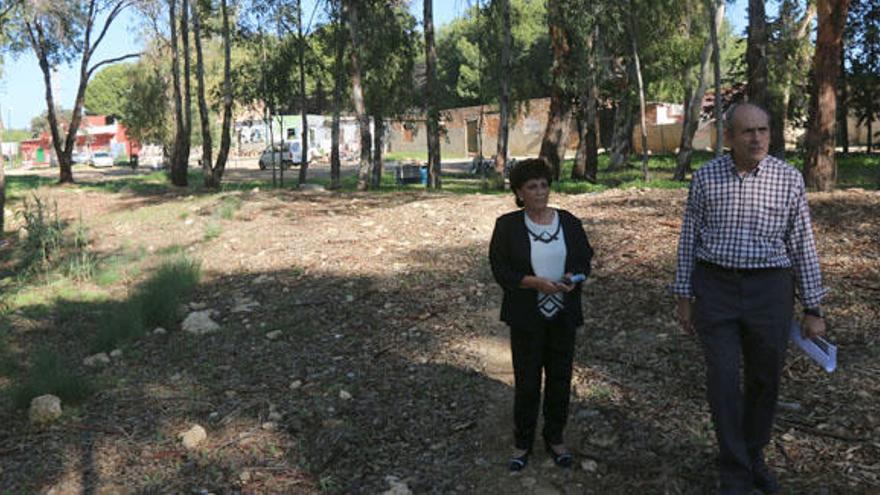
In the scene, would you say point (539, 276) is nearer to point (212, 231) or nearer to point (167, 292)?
point (167, 292)

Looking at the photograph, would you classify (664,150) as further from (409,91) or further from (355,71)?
(355,71)

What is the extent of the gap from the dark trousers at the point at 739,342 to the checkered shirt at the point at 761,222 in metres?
0.07

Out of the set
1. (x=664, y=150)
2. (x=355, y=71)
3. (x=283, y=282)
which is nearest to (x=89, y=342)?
(x=283, y=282)

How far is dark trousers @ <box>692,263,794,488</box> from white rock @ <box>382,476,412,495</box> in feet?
5.12

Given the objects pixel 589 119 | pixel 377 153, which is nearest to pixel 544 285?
pixel 589 119

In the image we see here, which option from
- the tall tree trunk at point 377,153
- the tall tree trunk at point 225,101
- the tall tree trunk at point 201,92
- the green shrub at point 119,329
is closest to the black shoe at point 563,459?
the green shrub at point 119,329

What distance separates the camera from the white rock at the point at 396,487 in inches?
156

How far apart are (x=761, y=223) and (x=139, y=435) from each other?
3.83m

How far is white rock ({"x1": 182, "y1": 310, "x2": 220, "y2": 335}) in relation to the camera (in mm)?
7184

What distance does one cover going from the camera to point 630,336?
582 centimetres

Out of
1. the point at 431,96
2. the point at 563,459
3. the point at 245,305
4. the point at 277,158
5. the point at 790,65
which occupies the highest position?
the point at 790,65

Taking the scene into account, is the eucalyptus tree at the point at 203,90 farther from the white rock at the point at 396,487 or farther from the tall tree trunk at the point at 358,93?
the white rock at the point at 396,487

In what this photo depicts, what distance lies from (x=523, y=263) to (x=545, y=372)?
2.10 feet

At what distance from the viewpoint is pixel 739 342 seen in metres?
3.43
